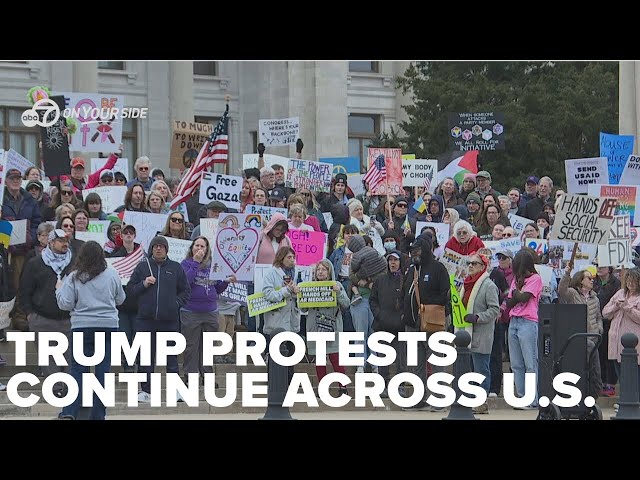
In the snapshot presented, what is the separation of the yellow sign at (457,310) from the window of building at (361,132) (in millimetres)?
34171

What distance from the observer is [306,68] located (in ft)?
158

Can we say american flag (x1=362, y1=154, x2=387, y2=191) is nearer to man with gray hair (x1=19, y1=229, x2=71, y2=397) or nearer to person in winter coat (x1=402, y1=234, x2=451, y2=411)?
person in winter coat (x1=402, y1=234, x2=451, y2=411)

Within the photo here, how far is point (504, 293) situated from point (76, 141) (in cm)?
772

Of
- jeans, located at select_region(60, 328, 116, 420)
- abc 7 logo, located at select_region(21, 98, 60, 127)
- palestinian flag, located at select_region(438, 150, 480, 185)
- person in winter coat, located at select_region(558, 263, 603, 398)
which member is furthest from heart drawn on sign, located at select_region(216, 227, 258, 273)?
palestinian flag, located at select_region(438, 150, 480, 185)

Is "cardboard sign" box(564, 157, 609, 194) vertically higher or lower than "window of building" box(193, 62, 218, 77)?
lower

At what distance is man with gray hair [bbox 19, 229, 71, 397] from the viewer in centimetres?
1802

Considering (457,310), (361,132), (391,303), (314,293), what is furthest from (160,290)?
(361,132)

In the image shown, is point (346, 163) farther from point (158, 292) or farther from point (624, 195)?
point (158, 292)

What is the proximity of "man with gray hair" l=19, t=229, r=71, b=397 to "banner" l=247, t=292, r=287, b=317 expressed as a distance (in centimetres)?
208

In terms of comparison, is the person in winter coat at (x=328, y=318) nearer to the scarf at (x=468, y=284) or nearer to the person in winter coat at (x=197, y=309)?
the person in winter coat at (x=197, y=309)

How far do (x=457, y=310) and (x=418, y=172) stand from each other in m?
7.79

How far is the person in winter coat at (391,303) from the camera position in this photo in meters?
19.1

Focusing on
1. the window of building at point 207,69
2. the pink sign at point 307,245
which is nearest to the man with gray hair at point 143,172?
the pink sign at point 307,245

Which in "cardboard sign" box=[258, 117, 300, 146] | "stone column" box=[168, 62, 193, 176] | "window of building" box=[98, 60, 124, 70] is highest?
"window of building" box=[98, 60, 124, 70]
